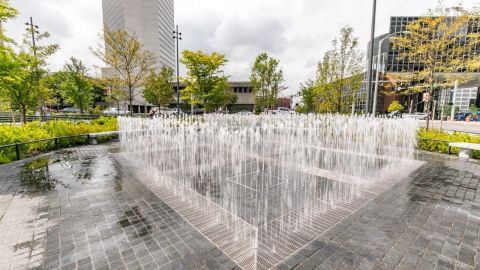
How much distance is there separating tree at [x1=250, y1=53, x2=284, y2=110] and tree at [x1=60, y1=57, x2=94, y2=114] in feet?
68.7

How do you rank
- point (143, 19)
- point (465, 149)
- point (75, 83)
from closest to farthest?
point (465, 149) < point (75, 83) < point (143, 19)

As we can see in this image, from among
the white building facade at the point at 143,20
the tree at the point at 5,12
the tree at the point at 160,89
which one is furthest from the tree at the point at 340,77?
the white building facade at the point at 143,20

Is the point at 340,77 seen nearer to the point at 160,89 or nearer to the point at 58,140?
the point at 58,140

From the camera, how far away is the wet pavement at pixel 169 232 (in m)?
3.22

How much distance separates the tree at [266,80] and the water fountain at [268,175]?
18189 mm

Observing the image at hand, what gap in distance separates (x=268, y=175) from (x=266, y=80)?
87.1ft

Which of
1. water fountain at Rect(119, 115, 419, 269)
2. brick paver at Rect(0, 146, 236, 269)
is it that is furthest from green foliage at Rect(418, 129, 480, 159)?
brick paver at Rect(0, 146, 236, 269)

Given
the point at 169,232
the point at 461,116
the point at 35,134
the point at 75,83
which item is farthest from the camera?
the point at 461,116

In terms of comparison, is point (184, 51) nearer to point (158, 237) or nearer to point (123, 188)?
point (123, 188)

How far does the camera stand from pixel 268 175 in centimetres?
710

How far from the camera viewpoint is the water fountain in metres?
3.96

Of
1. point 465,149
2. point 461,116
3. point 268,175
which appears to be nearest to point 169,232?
point 268,175

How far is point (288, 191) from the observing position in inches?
228

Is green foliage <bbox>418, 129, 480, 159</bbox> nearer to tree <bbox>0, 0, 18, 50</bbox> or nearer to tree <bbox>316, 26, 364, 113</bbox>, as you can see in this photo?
tree <bbox>316, 26, 364, 113</bbox>
